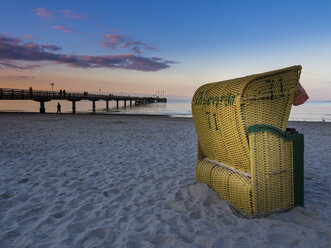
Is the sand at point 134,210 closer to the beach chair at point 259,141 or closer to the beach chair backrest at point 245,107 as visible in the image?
the beach chair at point 259,141

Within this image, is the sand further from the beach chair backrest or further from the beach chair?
the beach chair backrest

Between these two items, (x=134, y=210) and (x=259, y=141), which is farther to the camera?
(x=134, y=210)

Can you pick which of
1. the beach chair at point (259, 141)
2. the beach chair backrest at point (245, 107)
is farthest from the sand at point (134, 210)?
the beach chair backrest at point (245, 107)

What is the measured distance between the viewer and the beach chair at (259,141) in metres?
2.92

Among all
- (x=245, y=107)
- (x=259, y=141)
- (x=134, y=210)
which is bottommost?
(x=134, y=210)

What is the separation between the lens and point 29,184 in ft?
14.8

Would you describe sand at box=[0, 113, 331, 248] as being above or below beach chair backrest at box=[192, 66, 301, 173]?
below

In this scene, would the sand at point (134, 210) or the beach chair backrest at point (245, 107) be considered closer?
the sand at point (134, 210)

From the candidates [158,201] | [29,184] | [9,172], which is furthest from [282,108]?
[9,172]

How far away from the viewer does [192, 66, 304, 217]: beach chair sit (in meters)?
2.92

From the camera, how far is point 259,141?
117 inches

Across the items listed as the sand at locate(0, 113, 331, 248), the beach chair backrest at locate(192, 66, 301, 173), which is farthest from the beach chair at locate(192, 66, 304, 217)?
the sand at locate(0, 113, 331, 248)

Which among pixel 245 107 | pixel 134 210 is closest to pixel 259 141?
pixel 245 107

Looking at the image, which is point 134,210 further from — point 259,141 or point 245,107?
point 245,107
